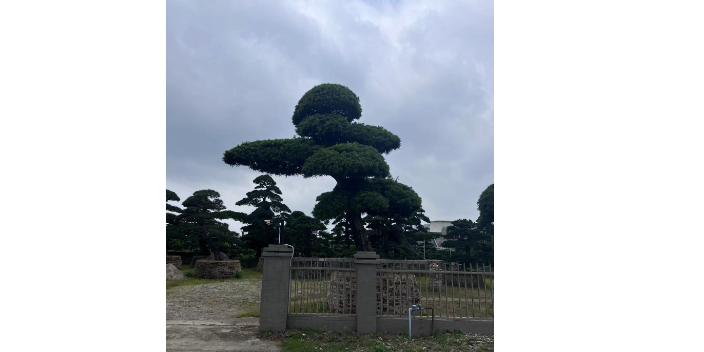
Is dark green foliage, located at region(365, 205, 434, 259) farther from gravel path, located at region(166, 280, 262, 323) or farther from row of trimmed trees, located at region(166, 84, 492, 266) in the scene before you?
gravel path, located at region(166, 280, 262, 323)

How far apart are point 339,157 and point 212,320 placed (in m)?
6.19

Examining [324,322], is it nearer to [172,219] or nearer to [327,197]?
[327,197]

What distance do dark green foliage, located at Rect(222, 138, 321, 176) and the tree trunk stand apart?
97.4 inches

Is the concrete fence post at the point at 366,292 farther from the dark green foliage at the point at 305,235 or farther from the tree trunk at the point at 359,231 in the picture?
the dark green foliage at the point at 305,235

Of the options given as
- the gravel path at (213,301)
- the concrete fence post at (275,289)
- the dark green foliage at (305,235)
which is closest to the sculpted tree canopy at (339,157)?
the dark green foliage at (305,235)

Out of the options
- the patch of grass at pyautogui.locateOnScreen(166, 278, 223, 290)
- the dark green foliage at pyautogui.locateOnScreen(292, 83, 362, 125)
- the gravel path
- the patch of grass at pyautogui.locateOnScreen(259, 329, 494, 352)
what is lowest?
the patch of grass at pyautogui.locateOnScreen(166, 278, 223, 290)

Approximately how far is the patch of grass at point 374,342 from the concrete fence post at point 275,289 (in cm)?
18

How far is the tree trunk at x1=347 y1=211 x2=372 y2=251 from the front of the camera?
12320 millimetres

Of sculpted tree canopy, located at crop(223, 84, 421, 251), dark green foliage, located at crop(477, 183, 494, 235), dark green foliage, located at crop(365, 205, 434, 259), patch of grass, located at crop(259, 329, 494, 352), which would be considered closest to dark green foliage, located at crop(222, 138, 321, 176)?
sculpted tree canopy, located at crop(223, 84, 421, 251)

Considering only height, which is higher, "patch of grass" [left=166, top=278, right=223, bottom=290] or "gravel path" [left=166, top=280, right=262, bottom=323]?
"gravel path" [left=166, top=280, right=262, bottom=323]
